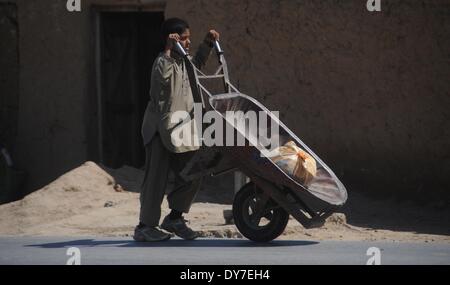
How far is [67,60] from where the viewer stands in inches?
532

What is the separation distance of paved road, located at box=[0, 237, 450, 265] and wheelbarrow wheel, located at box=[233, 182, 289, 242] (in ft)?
0.34

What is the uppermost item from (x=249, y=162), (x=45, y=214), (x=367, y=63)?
(x=367, y=63)

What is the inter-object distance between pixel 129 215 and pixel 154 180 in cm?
221

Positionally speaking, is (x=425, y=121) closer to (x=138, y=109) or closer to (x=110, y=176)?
(x=110, y=176)

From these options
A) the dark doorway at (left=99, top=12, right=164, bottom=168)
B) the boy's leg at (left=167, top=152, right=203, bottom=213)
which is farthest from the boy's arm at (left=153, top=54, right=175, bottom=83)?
the dark doorway at (left=99, top=12, right=164, bottom=168)

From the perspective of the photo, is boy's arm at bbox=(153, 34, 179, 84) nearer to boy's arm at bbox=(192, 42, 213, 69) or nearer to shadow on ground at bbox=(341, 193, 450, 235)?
boy's arm at bbox=(192, 42, 213, 69)

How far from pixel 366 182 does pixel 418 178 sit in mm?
625

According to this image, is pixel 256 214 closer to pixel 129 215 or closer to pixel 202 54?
pixel 202 54

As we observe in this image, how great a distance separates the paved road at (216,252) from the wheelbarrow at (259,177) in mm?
236

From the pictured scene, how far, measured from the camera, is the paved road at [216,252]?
8008 millimetres

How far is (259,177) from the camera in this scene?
342 inches
